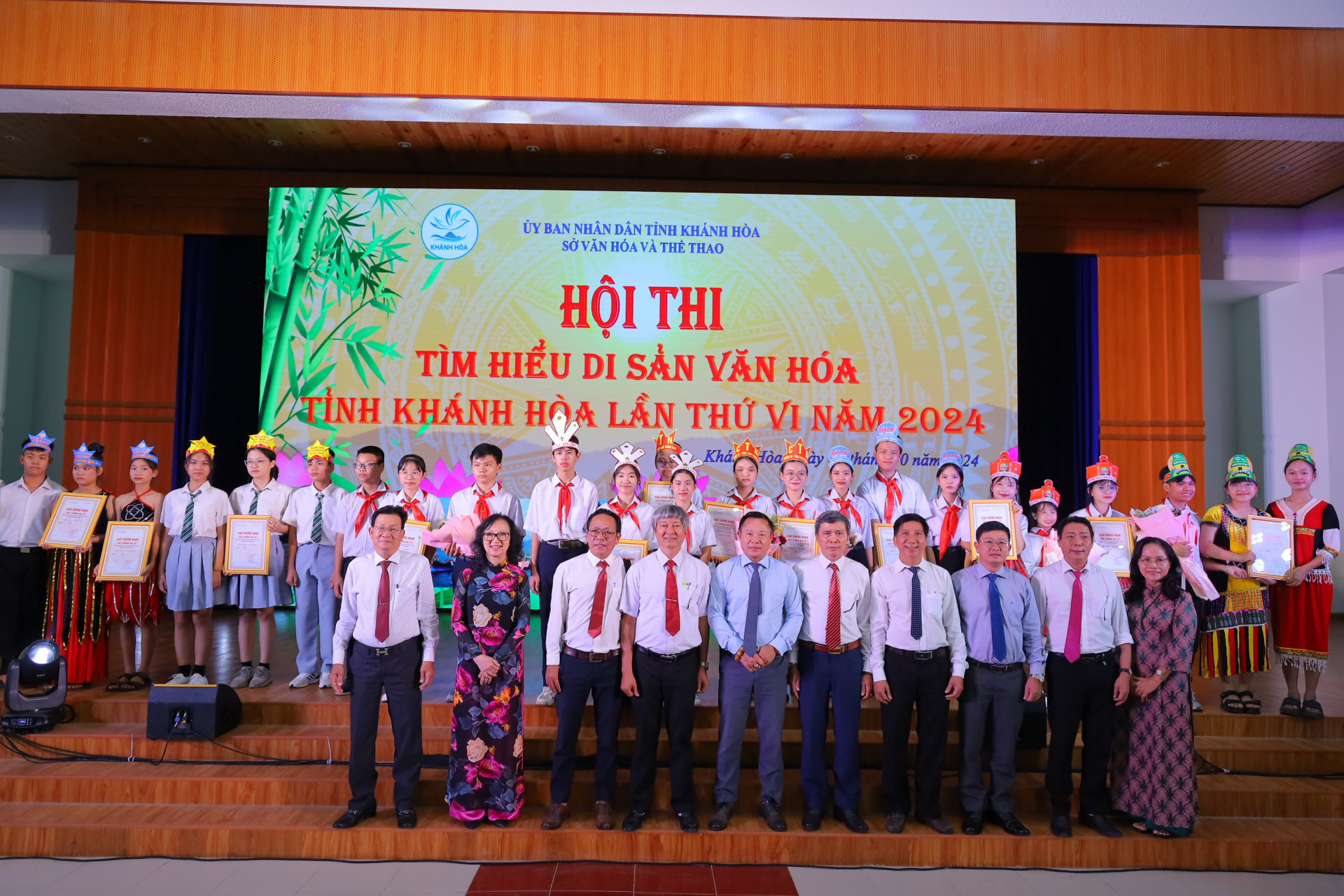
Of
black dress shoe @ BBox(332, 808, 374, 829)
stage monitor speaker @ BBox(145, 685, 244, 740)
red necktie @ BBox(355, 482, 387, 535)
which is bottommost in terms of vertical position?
black dress shoe @ BBox(332, 808, 374, 829)

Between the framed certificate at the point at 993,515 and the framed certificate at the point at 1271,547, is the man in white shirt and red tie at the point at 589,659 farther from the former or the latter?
the framed certificate at the point at 1271,547

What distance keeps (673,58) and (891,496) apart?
3.12 metres

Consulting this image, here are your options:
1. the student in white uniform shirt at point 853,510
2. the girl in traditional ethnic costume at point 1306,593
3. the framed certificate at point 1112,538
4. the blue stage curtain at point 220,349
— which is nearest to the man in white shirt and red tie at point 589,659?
the student in white uniform shirt at point 853,510

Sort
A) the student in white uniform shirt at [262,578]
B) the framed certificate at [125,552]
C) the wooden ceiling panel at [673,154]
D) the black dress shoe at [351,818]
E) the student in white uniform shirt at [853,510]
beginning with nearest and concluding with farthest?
the black dress shoe at [351,818] → the framed certificate at [125,552] → the student in white uniform shirt at [262,578] → the student in white uniform shirt at [853,510] → the wooden ceiling panel at [673,154]

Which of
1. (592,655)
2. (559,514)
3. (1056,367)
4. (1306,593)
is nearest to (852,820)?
(592,655)

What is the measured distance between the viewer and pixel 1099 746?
386 centimetres

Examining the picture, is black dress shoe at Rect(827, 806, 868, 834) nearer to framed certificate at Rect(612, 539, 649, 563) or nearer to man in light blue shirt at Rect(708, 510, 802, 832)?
man in light blue shirt at Rect(708, 510, 802, 832)

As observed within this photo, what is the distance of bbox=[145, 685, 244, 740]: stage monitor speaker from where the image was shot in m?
4.24

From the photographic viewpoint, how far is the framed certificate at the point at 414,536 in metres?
4.48

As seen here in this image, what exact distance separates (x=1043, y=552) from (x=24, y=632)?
18.6ft

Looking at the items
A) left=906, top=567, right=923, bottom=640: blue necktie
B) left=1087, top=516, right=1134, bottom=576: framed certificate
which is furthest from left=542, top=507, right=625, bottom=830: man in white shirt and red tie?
left=1087, top=516, right=1134, bottom=576: framed certificate

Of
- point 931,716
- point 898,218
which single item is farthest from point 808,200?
point 931,716

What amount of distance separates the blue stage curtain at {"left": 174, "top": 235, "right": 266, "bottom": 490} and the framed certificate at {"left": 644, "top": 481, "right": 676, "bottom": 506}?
15.9 ft

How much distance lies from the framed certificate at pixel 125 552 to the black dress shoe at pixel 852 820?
12.2 ft
